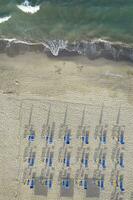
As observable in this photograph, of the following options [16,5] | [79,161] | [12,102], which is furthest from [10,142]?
[16,5]

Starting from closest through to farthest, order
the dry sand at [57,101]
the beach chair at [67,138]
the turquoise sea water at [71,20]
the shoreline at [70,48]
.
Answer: the dry sand at [57,101] → the beach chair at [67,138] → the shoreline at [70,48] → the turquoise sea water at [71,20]

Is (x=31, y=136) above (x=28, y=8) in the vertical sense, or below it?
below

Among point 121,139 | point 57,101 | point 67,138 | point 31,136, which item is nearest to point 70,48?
point 57,101

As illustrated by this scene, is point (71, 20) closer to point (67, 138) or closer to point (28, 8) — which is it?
point (28, 8)

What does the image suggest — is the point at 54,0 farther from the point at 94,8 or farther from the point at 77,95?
the point at 77,95

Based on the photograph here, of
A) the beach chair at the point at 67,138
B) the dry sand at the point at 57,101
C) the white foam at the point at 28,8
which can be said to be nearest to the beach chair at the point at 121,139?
the dry sand at the point at 57,101

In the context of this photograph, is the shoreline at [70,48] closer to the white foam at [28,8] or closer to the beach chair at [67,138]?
the white foam at [28,8]
